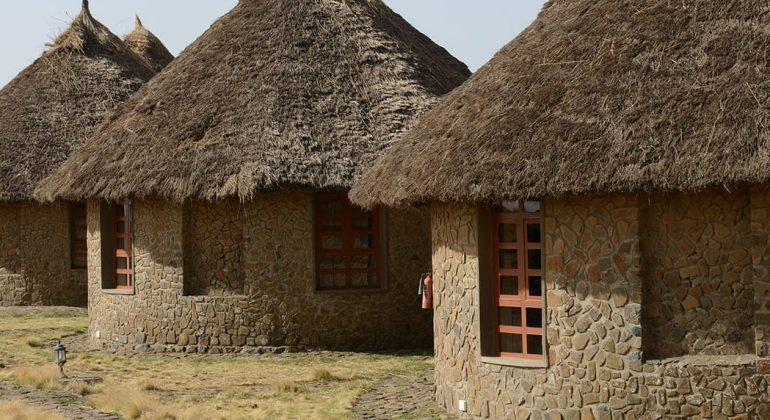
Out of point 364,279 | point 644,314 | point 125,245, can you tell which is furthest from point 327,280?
point 644,314

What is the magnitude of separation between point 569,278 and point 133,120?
35.7 feet

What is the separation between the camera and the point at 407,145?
1335cm

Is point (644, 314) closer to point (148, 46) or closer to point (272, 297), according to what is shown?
point (272, 297)

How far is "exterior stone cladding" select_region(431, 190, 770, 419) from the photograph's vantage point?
33.0 feet

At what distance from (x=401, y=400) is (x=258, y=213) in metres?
5.30

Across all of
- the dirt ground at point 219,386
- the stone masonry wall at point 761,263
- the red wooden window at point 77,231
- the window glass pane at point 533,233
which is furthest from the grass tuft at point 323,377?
the red wooden window at point 77,231

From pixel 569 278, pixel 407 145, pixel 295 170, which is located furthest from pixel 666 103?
pixel 295 170

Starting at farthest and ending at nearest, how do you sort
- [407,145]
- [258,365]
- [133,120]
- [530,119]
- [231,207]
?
1. [133,120]
2. [231,207]
3. [258,365]
4. [407,145]
5. [530,119]

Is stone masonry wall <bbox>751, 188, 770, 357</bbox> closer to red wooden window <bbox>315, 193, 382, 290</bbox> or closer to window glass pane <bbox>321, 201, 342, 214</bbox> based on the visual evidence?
red wooden window <bbox>315, 193, 382, 290</bbox>

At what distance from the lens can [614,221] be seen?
10.6 metres

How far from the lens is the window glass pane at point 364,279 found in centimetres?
1812

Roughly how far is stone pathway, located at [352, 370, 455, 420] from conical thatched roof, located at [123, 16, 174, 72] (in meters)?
17.7

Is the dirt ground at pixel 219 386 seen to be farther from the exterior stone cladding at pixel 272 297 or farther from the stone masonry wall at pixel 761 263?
the stone masonry wall at pixel 761 263

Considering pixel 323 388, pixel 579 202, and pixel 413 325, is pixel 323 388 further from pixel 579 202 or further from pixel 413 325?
pixel 579 202
